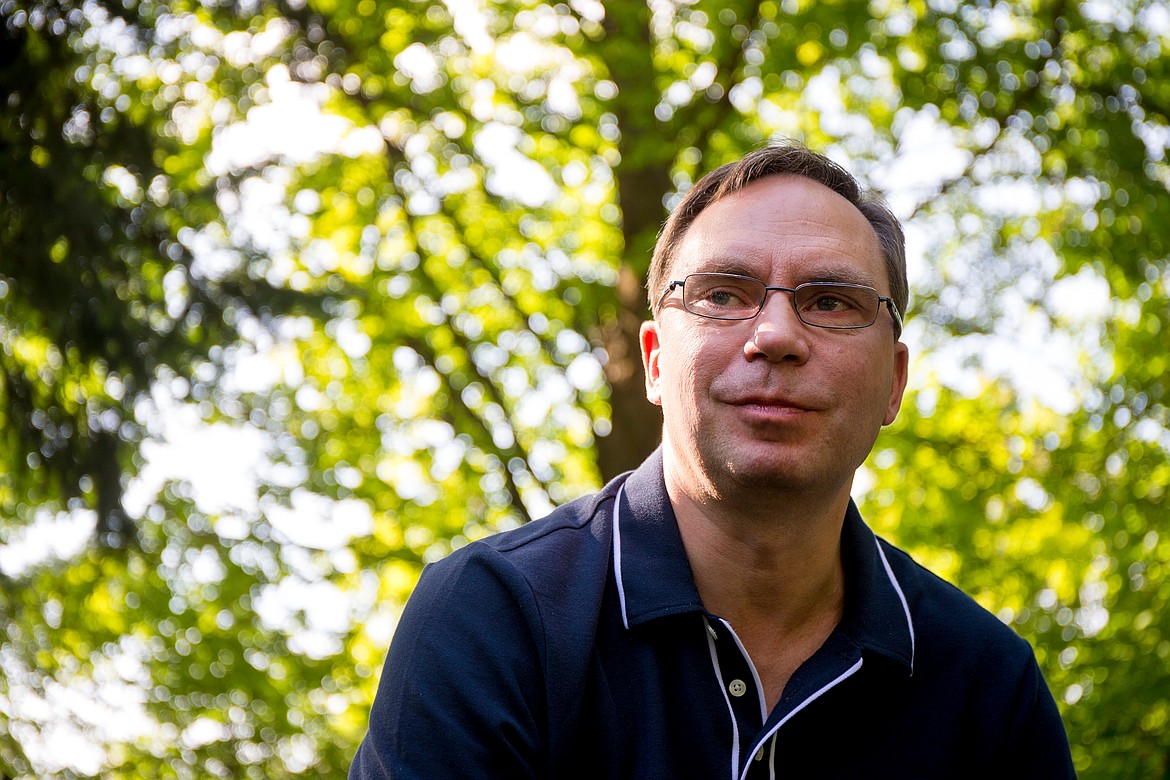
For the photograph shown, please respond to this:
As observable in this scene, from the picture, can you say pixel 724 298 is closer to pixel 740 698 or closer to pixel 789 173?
pixel 789 173

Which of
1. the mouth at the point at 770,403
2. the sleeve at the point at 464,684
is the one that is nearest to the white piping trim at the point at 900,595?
the mouth at the point at 770,403

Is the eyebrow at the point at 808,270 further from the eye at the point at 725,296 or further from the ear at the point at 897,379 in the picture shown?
the ear at the point at 897,379

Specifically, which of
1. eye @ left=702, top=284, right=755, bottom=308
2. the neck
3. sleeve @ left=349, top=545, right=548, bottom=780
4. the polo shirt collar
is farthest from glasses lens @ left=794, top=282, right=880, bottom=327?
sleeve @ left=349, top=545, right=548, bottom=780

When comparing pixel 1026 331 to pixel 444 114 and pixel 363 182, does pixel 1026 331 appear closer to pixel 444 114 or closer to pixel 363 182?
pixel 444 114

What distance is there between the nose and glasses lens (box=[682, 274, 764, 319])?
38mm

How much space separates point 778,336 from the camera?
197cm

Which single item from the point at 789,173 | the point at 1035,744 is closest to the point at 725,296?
the point at 789,173

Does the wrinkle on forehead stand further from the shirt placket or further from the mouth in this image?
the shirt placket

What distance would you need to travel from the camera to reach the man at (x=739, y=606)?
1850 mm

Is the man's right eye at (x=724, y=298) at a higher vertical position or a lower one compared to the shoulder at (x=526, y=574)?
higher

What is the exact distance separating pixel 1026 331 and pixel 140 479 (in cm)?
613

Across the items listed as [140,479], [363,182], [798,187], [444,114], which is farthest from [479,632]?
[363,182]

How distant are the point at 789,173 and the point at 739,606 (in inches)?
36.3

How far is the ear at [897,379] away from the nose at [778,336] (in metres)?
0.37
